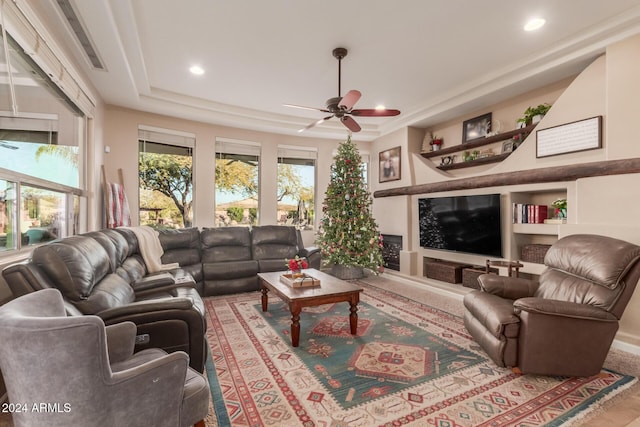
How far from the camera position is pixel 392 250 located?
6.09 meters

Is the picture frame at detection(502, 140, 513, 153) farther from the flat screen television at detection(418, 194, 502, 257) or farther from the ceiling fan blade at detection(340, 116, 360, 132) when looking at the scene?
the ceiling fan blade at detection(340, 116, 360, 132)

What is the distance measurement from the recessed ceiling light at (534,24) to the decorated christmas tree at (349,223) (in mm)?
2913

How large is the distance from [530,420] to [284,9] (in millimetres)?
3575

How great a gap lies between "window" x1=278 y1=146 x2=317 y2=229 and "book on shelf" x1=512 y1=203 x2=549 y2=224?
3.78m

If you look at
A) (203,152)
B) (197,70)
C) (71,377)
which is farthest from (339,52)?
(71,377)

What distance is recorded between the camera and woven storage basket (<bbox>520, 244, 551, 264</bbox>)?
3.80m

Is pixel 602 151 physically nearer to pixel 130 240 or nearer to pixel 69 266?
pixel 69 266

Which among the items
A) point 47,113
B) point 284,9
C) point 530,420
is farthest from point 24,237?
→ point 530,420

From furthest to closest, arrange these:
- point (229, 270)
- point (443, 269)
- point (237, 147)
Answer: point (237, 147), point (443, 269), point (229, 270)

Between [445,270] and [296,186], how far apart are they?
3345 mm

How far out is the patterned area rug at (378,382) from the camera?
1811 mm

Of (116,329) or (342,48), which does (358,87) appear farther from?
(116,329)

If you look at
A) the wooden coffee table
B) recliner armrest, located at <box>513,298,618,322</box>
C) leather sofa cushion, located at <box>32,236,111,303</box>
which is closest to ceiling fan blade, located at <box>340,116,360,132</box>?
the wooden coffee table

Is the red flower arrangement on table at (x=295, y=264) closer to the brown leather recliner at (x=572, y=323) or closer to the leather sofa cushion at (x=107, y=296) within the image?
the leather sofa cushion at (x=107, y=296)
